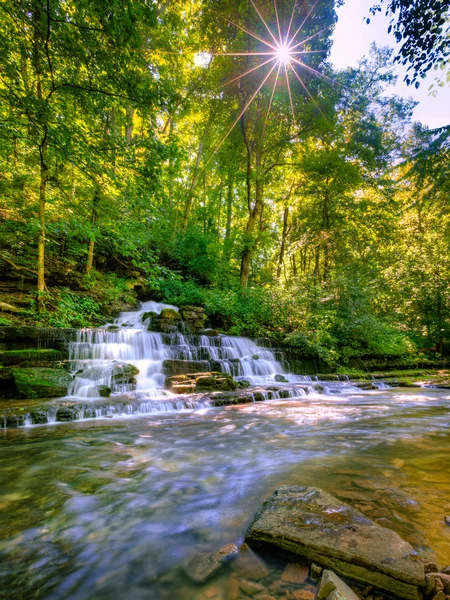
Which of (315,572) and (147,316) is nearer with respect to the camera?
(315,572)

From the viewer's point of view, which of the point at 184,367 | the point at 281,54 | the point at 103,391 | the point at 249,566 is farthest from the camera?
the point at 281,54

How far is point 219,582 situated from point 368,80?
79.1 feet

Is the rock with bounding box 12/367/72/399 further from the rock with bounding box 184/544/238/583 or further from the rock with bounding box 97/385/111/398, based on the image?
the rock with bounding box 184/544/238/583

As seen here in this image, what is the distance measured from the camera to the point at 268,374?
1111cm

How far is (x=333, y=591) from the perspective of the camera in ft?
4.19

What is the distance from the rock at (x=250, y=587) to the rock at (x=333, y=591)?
385 millimetres

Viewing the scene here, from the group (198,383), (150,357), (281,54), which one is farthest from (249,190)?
(198,383)

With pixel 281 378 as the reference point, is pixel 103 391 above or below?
above

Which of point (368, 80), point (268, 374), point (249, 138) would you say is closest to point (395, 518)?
point (268, 374)

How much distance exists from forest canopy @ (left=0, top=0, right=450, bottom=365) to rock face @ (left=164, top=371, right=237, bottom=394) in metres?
3.02

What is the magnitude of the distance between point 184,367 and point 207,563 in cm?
744

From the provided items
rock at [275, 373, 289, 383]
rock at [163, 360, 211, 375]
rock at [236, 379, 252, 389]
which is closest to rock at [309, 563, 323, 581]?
rock at [236, 379, 252, 389]

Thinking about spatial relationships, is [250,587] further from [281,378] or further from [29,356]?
[281,378]

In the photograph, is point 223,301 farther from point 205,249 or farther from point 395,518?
point 395,518
